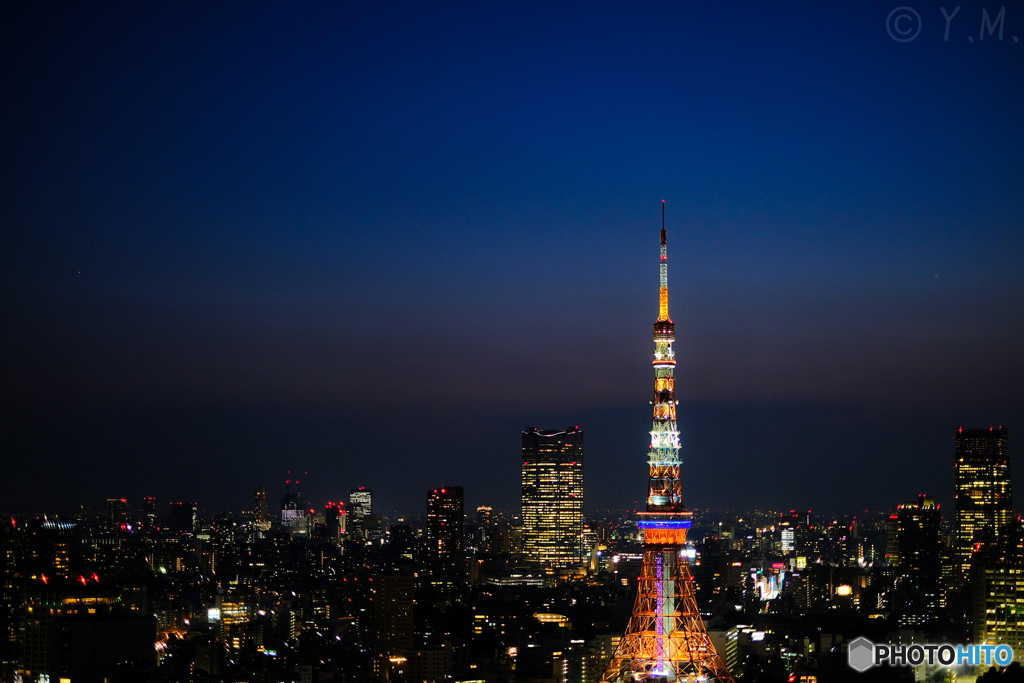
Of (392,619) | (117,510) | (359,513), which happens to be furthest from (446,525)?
(117,510)

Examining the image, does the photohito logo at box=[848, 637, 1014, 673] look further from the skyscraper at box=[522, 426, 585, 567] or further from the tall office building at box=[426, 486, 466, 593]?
the skyscraper at box=[522, 426, 585, 567]

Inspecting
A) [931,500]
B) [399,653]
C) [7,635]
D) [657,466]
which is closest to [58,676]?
[7,635]

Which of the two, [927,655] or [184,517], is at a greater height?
[184,517]

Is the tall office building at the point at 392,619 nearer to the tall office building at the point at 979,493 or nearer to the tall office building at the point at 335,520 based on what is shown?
the tall office building at the point at 979,493

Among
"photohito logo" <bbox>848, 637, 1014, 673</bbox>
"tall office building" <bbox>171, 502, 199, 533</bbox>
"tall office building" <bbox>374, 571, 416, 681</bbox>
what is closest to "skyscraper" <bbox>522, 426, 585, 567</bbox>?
"tall office building" <bbox>171, 502, 199, 533</bbox>

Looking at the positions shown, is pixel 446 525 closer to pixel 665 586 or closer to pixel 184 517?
pixel 184 517

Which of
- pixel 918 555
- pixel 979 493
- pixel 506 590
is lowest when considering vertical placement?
pixel 506 590
